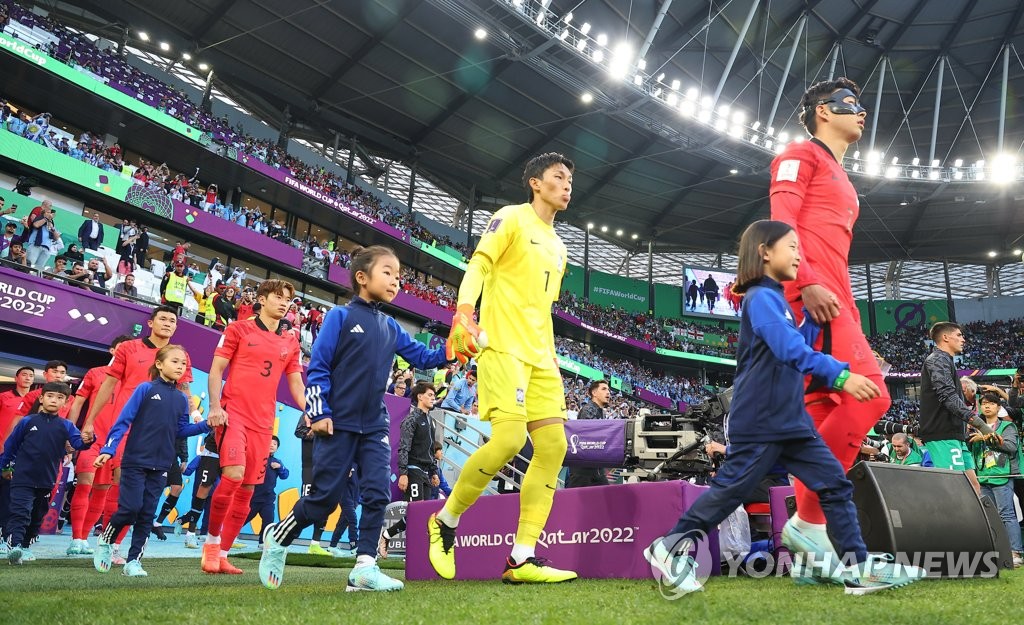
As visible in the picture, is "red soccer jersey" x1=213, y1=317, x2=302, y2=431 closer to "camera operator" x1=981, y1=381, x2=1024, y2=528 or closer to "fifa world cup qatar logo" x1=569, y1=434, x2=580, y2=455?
"fifa world cup qatar logo" x1=569, y1=434, x2=580, y2=455

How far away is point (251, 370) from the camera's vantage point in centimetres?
512

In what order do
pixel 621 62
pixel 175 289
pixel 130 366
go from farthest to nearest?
pixel 621 62, pixel 175 289, pixel 130 366

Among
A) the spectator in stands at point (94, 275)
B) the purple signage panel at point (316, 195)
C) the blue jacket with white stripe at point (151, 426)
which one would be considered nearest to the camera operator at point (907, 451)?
the blue jacket with white stripe at point (151, 426)

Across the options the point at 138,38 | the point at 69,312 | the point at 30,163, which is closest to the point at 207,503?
the point at 69,312

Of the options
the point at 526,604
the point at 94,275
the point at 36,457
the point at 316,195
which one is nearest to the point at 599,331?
the point at 316,195

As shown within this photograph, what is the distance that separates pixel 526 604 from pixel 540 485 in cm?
105

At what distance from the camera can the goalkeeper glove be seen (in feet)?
9.99

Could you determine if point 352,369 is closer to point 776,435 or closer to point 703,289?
point 776,435

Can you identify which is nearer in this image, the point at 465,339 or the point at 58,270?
the point at 465,339

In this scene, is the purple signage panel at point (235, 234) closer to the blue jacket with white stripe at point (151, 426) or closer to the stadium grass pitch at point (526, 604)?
the blue jacket with white stripe at point (151, 426)

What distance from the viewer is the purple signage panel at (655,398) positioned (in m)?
39.8

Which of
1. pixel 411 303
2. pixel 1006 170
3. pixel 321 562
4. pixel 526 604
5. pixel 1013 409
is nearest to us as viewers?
pixel 526 604

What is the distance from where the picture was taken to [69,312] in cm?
1202

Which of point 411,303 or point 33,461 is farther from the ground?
point 411,303
